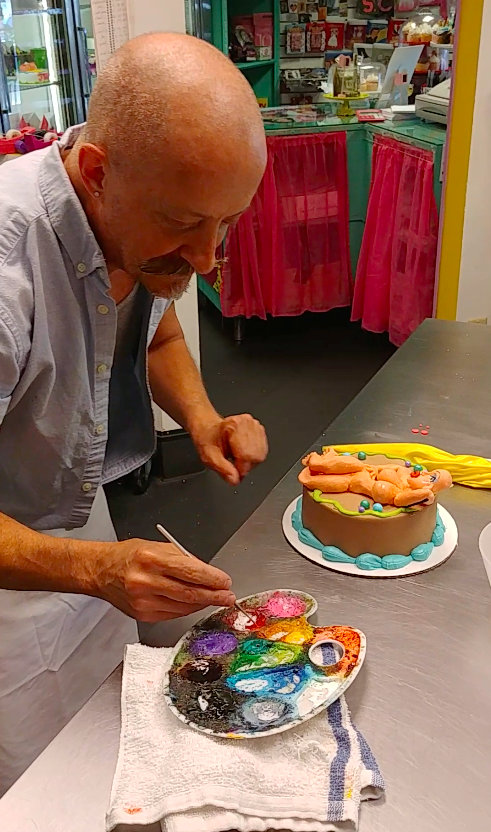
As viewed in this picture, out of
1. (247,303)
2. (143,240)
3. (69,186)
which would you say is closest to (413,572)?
(143,240)

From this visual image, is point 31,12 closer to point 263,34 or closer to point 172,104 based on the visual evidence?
point 263,34

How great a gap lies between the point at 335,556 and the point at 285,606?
0.14 meters

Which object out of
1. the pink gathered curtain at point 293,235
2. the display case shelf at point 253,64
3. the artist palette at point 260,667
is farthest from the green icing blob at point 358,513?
the display case shelf at point 253,64

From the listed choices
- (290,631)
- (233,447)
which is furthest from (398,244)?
(290,631)

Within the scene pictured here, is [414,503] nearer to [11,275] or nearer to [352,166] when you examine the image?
[11,275]

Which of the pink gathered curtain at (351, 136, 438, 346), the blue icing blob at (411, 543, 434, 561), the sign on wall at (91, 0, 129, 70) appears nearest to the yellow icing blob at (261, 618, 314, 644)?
the blue icing blob at (411, 543, 434, 561)

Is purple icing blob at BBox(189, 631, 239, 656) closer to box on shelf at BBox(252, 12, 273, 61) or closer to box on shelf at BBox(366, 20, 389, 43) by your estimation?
box on shelf at BBox(252, 12, 273, 61)

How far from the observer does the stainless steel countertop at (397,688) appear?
0.79 m

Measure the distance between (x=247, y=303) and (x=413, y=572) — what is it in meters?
3.05

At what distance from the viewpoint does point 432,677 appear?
96 centimetres

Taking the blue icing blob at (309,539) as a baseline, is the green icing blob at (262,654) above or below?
above

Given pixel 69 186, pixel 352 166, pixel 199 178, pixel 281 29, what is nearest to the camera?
pixel 199 178

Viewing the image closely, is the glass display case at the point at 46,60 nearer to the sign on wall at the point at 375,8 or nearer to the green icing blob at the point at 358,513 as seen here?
the sign on wall at the point at 375,8

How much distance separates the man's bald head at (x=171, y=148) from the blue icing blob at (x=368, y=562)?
0.46 metres
